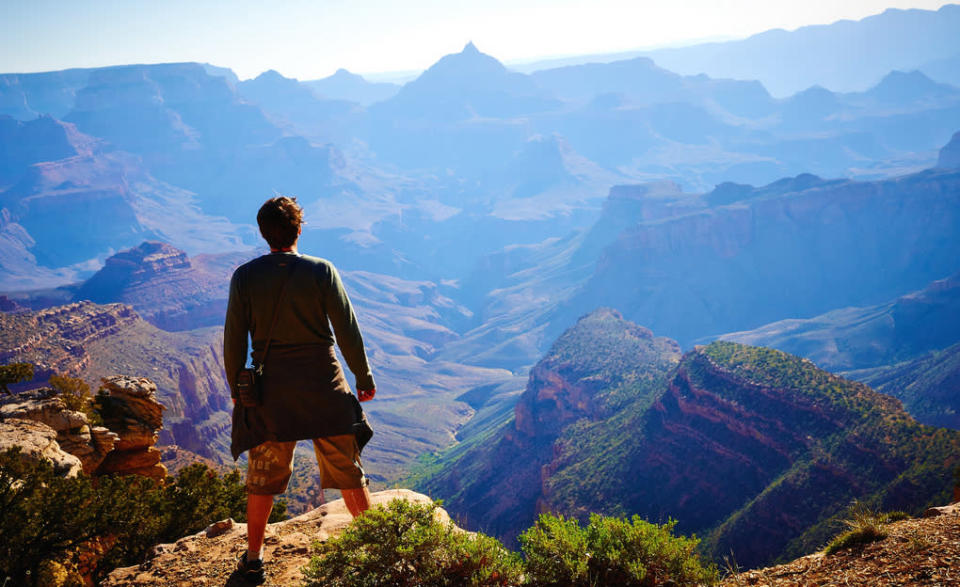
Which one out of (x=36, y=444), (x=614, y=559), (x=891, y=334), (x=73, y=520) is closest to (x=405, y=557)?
(x=614, y=559)

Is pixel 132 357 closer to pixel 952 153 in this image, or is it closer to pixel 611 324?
pixel 611 324

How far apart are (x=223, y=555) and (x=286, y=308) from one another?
327cm

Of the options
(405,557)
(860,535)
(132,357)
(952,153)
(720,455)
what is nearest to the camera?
(405,557)

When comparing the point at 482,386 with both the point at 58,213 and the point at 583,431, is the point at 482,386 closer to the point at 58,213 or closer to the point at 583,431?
the point at 583,431

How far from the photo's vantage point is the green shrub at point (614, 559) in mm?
4418

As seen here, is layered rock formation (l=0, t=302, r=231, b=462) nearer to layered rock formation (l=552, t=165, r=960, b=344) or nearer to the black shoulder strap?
the black shoulder strap

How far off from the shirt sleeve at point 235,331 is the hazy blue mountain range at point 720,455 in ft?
39.2

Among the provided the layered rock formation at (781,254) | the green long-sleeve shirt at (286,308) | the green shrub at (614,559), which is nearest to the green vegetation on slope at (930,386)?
the green shrub at (614,559)

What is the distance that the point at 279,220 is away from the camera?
4.54 metres

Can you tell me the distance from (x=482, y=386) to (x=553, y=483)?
64.4m

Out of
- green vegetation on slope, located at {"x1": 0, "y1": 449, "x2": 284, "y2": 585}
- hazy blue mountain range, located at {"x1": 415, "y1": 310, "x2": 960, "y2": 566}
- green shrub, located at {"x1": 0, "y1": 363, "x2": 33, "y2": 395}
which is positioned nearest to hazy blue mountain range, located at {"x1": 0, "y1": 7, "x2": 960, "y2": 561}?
hazy blue mountain range, located at {"x1": 415, "y1": 310, "x2": 960, "y2": 566}

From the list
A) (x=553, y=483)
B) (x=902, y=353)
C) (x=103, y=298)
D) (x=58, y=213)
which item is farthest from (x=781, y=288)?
(x=58, y=213)

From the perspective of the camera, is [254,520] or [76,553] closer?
[254,520]

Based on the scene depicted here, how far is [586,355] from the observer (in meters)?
53.3
